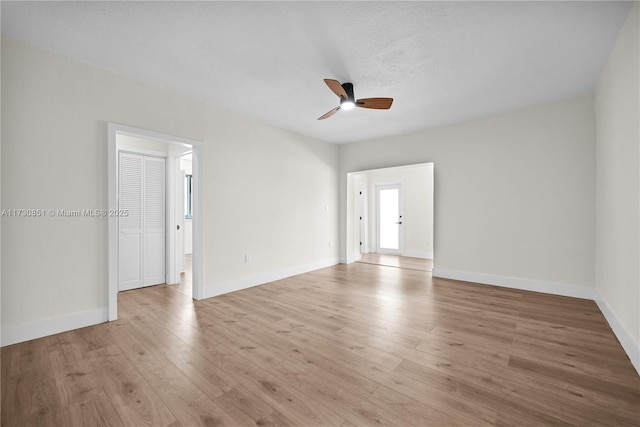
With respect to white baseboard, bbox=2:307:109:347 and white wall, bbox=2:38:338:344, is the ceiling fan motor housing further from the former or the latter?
white baseboard, bbox=2:307:109:347

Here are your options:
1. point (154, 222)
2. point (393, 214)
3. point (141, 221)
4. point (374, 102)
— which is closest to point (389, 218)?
point (393, 214)

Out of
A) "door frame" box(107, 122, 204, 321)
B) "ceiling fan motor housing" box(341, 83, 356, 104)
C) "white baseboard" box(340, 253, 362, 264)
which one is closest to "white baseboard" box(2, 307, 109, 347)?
"door frame" box(107, 122, 204, 321)

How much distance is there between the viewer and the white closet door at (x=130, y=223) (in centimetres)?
416

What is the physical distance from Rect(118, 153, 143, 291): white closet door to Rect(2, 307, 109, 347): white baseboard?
1.38m

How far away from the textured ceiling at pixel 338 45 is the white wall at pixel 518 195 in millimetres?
598

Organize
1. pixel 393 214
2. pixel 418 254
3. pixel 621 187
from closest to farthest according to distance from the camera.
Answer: pixel 621 187
pixel 418 254
pixel 393 214

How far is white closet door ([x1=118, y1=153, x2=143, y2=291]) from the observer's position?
4.16 metres

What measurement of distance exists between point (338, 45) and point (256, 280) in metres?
3.49

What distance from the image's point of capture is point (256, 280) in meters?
4.50

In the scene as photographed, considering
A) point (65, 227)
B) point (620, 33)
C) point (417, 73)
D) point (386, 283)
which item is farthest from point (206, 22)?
point (386, 283)

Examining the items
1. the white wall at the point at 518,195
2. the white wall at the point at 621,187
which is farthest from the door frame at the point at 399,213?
the white wall at the point at 621,187

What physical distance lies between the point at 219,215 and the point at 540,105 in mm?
4922

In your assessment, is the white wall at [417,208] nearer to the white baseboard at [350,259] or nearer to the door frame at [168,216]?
the white baseboard at [350,259]

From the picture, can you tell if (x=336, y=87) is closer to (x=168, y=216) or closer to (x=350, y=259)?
(x=168, y=216)
